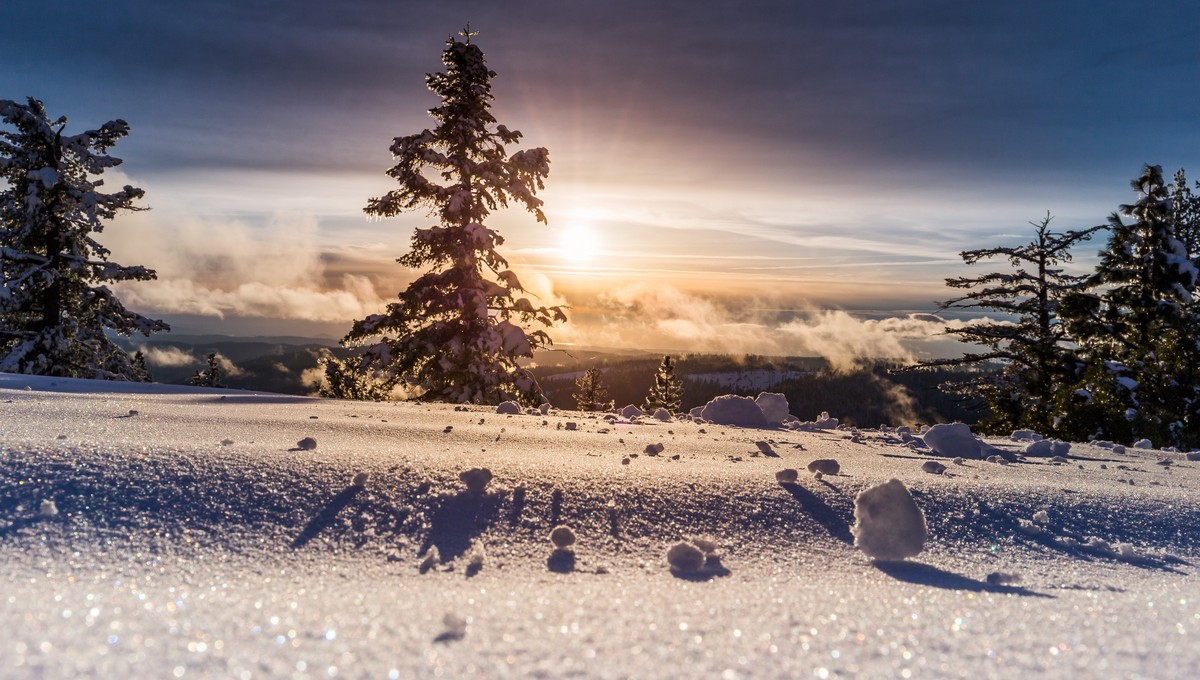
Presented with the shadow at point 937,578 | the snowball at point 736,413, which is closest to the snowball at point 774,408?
the snowball at point 736,413

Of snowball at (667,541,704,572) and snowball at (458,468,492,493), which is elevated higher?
snowball at (458,468,492,493)

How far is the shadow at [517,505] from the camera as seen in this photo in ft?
7.48

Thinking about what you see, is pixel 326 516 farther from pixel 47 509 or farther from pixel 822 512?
pixel 822 512

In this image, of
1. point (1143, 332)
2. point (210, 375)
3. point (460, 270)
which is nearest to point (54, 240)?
point (460, 270)

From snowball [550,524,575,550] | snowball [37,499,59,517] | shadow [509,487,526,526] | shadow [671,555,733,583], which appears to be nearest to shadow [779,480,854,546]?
shadow [671,555,733,583]

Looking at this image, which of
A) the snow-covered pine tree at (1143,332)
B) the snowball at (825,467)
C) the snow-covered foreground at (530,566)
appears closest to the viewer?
the snow-covered foreground at (530,566)

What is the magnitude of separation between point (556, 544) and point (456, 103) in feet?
42.3

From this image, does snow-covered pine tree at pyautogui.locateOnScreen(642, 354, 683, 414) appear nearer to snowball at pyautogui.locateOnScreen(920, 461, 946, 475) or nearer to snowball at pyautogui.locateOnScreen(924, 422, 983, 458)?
snowball at pyautogui.locateOnScreen(924, 422, 983, 458)

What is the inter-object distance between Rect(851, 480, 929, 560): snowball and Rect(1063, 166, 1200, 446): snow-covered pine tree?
10.2m

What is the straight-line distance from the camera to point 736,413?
648 centimetres

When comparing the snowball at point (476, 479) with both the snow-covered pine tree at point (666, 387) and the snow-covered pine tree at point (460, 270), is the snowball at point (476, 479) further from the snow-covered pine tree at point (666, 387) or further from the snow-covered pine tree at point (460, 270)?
the snow-covered pine tree at point (666, 387)

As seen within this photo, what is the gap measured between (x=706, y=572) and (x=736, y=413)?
182 inches

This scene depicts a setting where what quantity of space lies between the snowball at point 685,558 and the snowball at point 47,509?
1.82 m

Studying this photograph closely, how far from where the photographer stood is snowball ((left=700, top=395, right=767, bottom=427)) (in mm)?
6438
